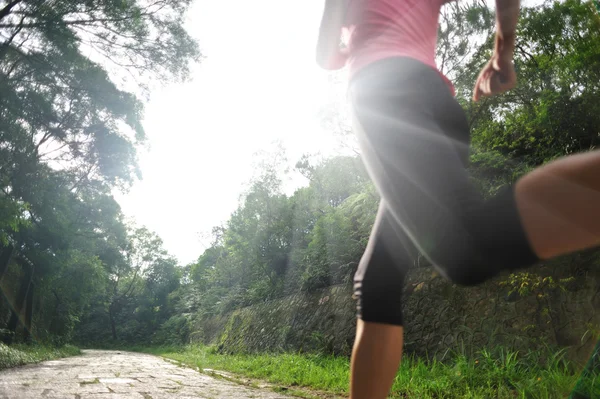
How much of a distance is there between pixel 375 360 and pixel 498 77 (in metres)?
0.84

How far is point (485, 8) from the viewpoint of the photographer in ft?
22.5

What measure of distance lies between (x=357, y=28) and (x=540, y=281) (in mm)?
4293

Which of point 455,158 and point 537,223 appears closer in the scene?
point 537,223

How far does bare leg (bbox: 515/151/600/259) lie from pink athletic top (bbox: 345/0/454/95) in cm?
43

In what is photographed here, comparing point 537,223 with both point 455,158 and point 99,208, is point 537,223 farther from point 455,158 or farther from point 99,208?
point 99,208

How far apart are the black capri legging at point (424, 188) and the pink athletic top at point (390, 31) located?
5cm

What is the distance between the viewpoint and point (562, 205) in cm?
71

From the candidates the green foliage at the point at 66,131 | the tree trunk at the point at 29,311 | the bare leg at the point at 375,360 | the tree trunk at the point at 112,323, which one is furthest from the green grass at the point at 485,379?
the tree trunk at the point at 112,323

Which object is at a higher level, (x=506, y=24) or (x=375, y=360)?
(x=506, y=24)

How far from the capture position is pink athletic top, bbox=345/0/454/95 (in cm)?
104

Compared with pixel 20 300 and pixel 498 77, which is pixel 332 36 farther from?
pixel 20 300

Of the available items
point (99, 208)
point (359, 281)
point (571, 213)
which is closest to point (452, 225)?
point (571, 213)

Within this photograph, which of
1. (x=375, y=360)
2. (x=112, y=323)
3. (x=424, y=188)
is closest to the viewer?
(x=424, y=188)

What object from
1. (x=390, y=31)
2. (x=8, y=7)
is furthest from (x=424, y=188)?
(x=8, y=7)
